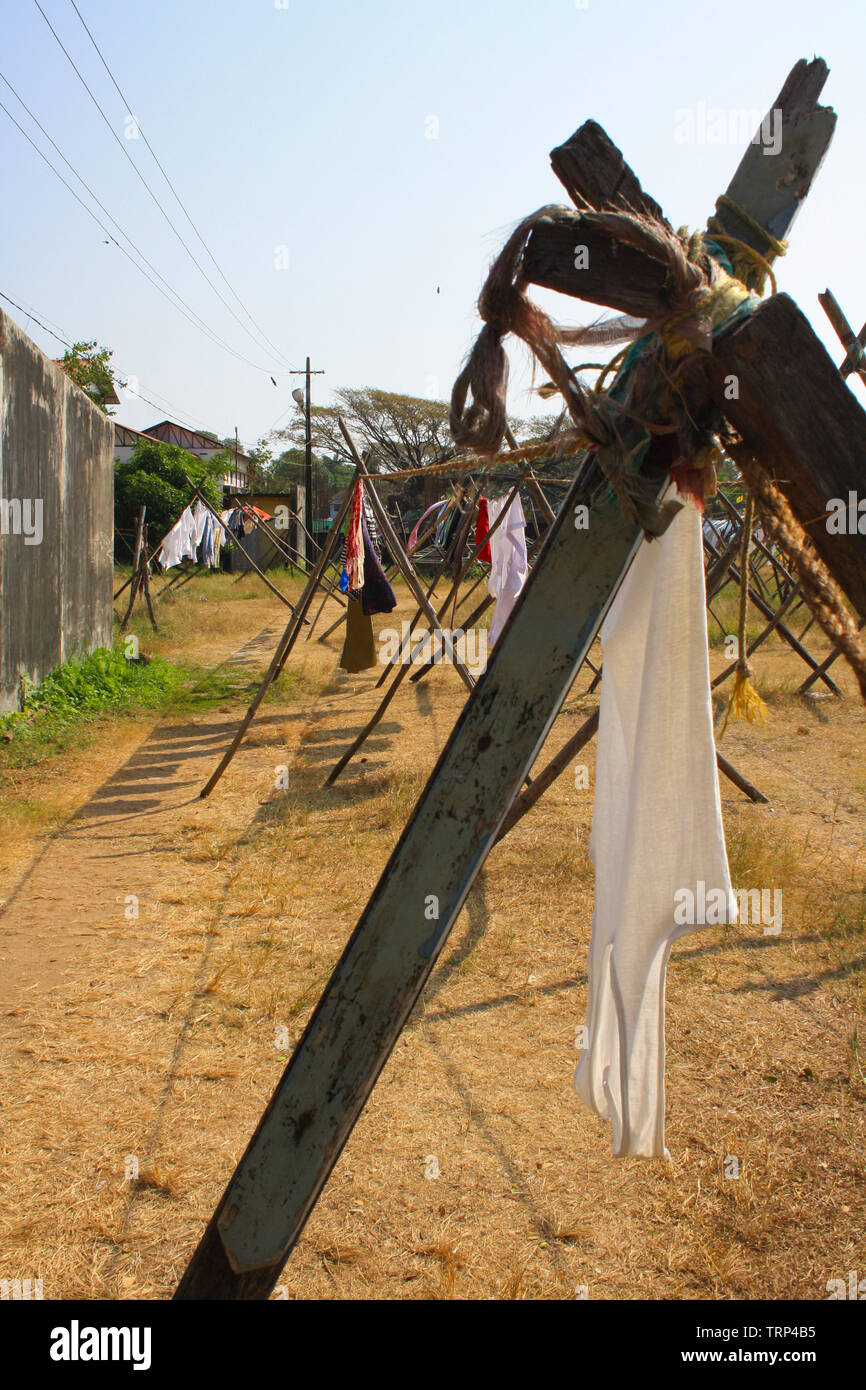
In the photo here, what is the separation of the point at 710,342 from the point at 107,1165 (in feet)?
9.06

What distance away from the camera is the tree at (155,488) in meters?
25.4

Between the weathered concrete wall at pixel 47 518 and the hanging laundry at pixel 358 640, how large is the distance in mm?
2762

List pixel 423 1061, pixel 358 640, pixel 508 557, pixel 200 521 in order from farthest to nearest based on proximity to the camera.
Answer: pixel 200 521 → pixel 358 640 → pixel 508 557 → pixel 423 1061

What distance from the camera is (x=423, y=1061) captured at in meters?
3.35

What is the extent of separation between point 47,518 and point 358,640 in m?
3.09

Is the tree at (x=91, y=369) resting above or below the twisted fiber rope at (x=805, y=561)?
above

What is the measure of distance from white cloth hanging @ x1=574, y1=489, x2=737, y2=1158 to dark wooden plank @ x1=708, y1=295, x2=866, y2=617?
1.10 ft

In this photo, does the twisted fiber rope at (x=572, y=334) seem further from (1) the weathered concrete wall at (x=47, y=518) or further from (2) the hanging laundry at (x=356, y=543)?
(1) the weathered concrete wall at (x=47, y=518)

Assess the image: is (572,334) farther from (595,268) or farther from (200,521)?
(200,521)

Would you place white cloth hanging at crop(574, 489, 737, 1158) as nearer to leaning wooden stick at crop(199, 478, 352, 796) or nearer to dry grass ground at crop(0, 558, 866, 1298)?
dry grass ground at crop(0, 558, 866, 1298)

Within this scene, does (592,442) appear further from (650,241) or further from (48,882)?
(48,882)

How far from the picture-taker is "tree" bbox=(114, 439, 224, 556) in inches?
998

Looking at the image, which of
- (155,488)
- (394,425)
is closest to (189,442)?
(394,425)

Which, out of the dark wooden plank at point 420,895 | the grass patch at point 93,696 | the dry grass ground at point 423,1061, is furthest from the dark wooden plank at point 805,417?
the grass patch at point 93,696
